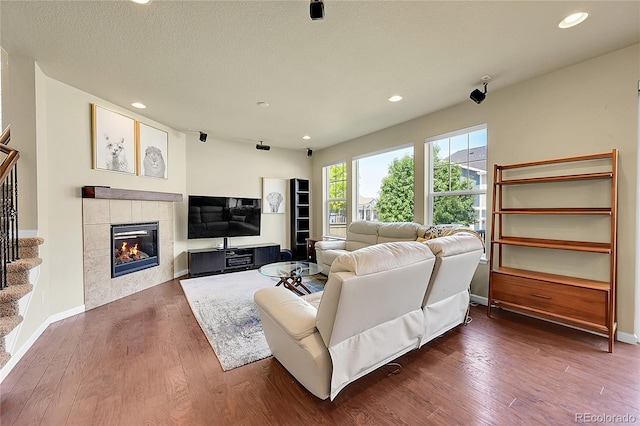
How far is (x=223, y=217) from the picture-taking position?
17.1 feet

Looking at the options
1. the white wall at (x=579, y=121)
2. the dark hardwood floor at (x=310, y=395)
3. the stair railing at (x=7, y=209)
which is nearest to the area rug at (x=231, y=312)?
the dark hardwood floor at (x=310, y=395)

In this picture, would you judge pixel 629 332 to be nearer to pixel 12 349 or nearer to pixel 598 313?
pixel 598 313

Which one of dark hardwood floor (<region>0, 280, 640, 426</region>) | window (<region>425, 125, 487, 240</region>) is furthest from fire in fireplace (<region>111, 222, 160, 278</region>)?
window (<region>425, 125, 487, 240</region>)

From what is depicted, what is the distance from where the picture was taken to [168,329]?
2.75 meters

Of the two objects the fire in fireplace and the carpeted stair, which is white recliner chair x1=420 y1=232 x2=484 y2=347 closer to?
the carpeted stair

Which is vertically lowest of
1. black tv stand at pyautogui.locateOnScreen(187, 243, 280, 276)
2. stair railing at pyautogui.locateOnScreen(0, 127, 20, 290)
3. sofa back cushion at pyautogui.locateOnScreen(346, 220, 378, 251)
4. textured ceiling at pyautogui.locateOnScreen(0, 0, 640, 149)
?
black tv stand at pyautogui.locateOnScreen(187, 243, 280, 276)

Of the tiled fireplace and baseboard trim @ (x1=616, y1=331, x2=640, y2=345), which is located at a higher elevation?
the tiled fireplace

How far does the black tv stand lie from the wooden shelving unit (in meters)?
3.95

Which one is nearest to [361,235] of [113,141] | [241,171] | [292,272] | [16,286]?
[292,272]

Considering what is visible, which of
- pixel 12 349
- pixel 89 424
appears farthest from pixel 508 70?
pixel 12 349

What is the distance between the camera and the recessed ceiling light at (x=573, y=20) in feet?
6.38

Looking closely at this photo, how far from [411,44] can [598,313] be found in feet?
9.32

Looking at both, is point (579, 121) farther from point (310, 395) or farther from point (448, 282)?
point (310, 395)

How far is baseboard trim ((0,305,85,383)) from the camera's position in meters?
2.00
